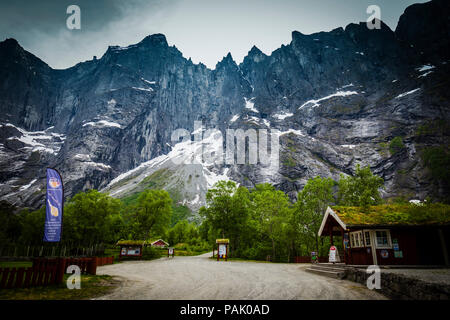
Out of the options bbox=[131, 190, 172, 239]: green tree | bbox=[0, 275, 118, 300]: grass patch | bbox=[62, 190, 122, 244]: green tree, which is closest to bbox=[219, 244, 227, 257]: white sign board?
bbox=[131, 190, 172, 239]: green tree

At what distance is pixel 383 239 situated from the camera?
50.9 feet

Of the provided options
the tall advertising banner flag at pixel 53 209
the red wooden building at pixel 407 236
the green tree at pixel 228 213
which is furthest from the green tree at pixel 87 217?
the red wooden building at pixel 407 236

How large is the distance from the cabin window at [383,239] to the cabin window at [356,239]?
3.69 ft

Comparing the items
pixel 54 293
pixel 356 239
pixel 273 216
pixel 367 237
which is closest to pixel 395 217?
pixel 367 237

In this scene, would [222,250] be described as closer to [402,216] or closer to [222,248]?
[222,248]

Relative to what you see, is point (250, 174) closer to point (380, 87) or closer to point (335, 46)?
point (380, 87)

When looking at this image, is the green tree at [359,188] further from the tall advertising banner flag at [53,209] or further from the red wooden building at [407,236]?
the tall advertising banner flag at [53,209]

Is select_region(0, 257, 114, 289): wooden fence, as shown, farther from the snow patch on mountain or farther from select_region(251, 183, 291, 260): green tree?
the snow patch on mountain

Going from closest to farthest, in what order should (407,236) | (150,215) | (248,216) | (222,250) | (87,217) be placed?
(407,236) < (222,250) < (248,216) < (150,215) < (87,217)

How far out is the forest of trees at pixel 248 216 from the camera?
34.9m

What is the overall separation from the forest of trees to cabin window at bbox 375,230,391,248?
17580 millimetres

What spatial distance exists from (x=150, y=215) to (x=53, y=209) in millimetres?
33372

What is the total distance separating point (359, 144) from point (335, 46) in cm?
10216

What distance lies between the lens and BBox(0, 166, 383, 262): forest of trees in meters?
34.9
